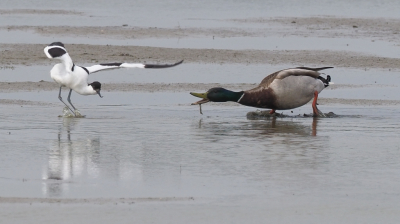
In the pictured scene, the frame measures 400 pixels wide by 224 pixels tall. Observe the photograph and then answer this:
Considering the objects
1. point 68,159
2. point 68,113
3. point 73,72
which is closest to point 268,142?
point 68,159

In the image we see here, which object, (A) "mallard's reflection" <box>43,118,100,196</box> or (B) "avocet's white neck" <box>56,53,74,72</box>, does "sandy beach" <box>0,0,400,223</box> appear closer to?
(A) "mallard's reflection" <box>43,118,100,196</box>

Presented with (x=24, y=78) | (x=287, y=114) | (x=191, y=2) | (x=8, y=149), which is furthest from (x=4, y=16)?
(x=8, y=149)

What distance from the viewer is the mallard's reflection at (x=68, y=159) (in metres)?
9.00

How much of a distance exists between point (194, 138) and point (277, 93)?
2.83 metres

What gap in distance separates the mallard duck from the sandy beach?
10.1 inches

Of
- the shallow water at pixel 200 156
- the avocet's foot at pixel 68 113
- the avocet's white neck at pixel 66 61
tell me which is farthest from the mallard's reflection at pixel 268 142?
the avocet's white neck at pixel 66 61

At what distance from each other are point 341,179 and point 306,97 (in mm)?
5465

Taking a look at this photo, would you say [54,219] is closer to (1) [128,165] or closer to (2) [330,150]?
(1) [128,165]

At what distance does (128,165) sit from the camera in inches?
392

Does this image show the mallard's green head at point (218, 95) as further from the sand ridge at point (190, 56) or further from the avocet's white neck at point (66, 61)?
the sand ridge at point (190, 56)

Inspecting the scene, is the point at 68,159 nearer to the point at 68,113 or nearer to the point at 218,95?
the point at 68,113

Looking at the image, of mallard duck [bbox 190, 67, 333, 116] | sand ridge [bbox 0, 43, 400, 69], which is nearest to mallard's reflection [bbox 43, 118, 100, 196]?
mallard duck [bbox 190, 67, 333, 116]

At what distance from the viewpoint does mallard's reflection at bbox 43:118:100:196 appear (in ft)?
29.5

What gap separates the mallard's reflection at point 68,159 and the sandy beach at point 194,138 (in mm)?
19
